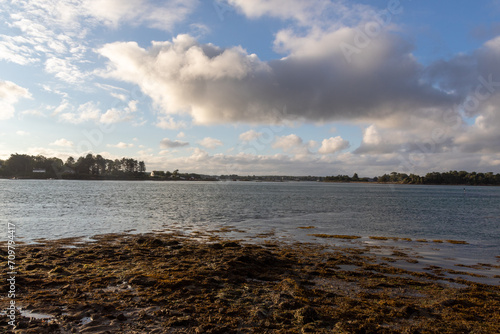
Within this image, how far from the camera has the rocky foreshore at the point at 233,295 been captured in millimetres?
9555

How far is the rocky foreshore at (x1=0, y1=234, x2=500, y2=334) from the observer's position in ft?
31.3

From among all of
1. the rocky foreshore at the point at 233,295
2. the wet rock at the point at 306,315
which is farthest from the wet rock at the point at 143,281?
the wet rock at the point at 306,315

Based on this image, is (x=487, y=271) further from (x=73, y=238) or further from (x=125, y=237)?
(x=73, y=238)

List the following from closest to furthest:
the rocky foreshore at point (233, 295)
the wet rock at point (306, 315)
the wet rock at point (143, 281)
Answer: the rocky foreshore at point (233, 295), the wet rock at point (306, 315), the wet rock at point (143, 281)

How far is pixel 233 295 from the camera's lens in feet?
39.5

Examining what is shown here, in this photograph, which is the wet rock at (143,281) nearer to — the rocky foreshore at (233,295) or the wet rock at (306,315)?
the rocky foreshore at (233,295)

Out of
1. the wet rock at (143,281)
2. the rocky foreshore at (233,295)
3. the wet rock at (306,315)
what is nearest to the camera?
the rocky foreshore at (233,295)

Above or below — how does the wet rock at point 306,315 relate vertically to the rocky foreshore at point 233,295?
above

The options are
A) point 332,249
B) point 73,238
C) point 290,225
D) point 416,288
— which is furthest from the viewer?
point 290,225

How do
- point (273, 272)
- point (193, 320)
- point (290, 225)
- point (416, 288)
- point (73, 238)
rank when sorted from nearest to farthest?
point (193, 320) → point (416, 288) → point (273, 272) → point (73, 238) → point (290, 225)

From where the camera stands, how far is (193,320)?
9.76 m

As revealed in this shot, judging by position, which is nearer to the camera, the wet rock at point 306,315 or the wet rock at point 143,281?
the wet rock at point 306,315

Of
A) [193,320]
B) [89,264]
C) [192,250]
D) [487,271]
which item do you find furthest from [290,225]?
[193,320]

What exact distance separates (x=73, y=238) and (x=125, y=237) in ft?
13.5
